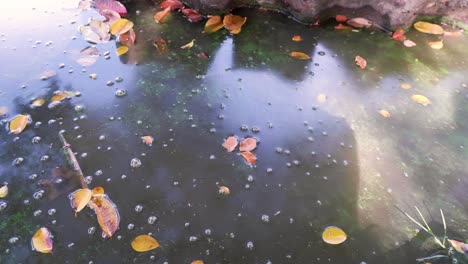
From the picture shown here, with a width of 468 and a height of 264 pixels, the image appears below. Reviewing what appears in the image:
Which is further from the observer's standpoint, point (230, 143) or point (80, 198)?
point (230, 143)

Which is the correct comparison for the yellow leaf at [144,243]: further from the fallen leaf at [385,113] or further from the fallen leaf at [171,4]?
the fallen leaf at [171,4]

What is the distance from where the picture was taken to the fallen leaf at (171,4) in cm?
335

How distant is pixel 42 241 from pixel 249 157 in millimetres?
1170

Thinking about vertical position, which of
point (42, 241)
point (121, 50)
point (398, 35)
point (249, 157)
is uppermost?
point (398, 35)

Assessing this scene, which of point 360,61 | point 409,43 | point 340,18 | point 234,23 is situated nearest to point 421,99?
point 360,61

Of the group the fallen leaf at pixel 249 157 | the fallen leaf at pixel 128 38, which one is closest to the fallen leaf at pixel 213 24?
the fallen leaf at pixel 128 38

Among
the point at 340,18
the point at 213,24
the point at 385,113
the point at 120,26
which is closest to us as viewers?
the point at 385,113

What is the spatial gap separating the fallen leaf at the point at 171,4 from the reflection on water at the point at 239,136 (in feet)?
0.53

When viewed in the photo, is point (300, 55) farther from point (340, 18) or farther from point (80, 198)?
point (80, 198)

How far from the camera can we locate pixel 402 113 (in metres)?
2.60

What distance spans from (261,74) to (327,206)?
3.82ft

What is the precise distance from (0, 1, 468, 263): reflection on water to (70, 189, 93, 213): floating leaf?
5cm

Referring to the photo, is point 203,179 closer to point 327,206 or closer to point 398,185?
point 327,206

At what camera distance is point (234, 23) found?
322cm
